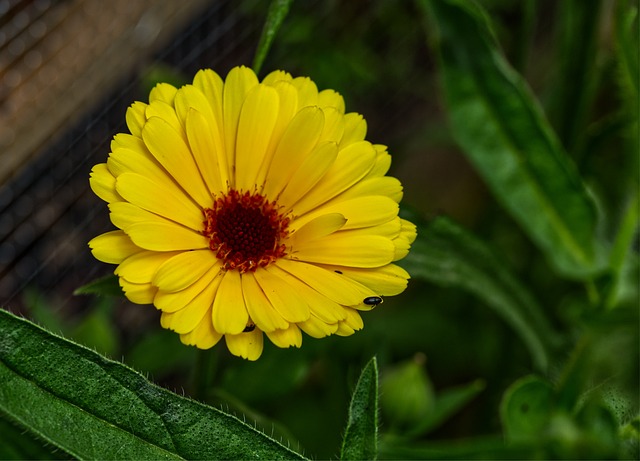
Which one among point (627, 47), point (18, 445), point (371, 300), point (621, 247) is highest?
point (627, 47)

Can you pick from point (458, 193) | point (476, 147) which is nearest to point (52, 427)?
point (476, 147)

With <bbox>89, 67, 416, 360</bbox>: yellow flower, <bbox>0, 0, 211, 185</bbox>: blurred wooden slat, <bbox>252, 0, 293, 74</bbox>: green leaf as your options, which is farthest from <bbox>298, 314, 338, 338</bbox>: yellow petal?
<bbox>0, 0, 211, 185</bbox>: blurred wooden slat

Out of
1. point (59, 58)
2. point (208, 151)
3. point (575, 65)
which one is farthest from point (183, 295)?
point (575, 65)

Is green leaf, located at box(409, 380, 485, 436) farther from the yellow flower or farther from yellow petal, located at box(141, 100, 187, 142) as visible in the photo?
yellow petal, located at box(141, 100, 187, 142)

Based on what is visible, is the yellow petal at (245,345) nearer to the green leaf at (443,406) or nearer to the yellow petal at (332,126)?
the yellow petal at (332,126)

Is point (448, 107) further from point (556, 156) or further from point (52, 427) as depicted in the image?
point (52, 427)

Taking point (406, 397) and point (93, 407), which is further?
point (406, 397)

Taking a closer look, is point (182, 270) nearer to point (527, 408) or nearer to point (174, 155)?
point (174, 155)

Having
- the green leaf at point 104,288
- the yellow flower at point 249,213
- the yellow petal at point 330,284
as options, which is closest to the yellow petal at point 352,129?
the yellow flower at point 249,213
